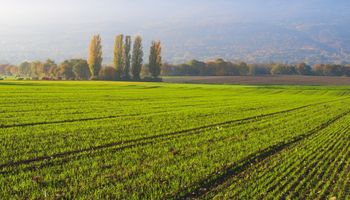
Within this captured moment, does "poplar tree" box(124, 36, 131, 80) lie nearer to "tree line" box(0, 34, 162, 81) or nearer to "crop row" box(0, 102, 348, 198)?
"tree line" box(0, 34, 162, 81)

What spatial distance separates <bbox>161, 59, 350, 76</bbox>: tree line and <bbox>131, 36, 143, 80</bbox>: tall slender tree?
127 ft

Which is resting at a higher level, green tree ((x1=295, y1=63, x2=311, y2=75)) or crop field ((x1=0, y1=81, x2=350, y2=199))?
green tree ((x1=295, y1=63, x2=311, y2=75))

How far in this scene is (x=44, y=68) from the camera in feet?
465

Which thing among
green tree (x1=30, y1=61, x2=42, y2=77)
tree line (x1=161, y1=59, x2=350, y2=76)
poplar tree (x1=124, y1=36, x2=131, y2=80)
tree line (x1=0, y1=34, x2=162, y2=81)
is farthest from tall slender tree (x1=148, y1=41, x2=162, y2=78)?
green tree (x1=30, y1=61, x2=42, y2=77)

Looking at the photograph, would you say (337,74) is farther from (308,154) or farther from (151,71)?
(308,154)

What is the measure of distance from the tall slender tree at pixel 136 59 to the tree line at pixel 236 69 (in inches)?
1525

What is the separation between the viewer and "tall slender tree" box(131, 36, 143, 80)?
4154 inches

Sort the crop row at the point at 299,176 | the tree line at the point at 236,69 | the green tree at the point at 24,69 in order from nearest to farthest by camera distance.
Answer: the crop row at the point at 299,176, the tree line at the point at 236,69, the green tree at the point at 24,69

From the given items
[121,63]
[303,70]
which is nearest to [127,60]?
[121,63]

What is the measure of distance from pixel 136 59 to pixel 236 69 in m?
54.7

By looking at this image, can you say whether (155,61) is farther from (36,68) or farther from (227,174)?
(227,174)

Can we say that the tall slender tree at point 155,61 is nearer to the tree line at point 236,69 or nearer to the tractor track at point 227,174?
the tree line at point 236,69

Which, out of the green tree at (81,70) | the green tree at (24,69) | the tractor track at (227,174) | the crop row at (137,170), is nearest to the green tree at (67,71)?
the green tree at (81,70)

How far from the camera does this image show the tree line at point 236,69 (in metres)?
147
